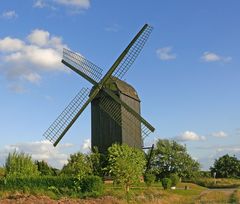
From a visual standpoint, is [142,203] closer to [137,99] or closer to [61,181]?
[61,181]

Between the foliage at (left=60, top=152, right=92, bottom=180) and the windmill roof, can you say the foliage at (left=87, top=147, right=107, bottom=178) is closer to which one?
the foliage at (left=60, top=152, right=92, bottom=180)

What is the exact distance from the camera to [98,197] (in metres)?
33.0

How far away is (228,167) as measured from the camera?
10881 cm

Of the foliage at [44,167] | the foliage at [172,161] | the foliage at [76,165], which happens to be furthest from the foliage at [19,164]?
the foliage at [172,161]

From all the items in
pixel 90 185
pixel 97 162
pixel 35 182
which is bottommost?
pixel 90 185

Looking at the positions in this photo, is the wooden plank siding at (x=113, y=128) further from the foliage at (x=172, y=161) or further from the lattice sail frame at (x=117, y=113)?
the foliage at (x=172, y=161)

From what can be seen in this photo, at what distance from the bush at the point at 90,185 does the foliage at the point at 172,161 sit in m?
49.5

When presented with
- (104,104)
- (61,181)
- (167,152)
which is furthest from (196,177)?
(61,181)

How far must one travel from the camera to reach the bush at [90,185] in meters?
36.8

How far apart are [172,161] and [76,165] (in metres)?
41.8

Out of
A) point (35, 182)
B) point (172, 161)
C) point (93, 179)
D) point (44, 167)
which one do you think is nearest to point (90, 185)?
point (93, 179)

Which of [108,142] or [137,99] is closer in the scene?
[108,142]

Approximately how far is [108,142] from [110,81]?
7.45m

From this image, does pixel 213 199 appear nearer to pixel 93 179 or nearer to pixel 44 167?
pixel 93 179
